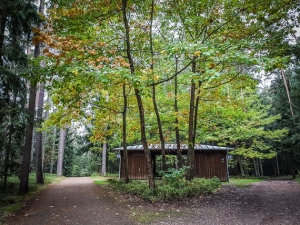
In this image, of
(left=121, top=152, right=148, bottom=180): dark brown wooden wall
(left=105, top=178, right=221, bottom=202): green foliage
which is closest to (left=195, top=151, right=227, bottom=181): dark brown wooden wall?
(left=121, top=152, right=148, bottom=180): dark brown wooden wall

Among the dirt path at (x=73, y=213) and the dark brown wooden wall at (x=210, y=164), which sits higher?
the dark brown wooden wall at (x=210, y=164)

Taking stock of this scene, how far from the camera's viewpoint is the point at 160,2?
9641 millimetres

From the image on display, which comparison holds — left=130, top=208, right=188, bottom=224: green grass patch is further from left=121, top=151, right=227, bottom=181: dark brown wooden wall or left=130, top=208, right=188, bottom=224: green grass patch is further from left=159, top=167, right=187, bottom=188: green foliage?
left=121, top=151, right=227, bottom=181: dark brown wooden wall

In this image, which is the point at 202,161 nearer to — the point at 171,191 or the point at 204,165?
the point at 204,165

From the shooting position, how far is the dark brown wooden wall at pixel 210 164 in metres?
18.1

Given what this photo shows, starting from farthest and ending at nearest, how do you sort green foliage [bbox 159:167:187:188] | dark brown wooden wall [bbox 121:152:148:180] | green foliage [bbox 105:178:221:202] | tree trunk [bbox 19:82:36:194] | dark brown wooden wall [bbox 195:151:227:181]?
dark brown wooden wall [bbox 121:152:148:180] → dark brown wooden wall [bbox 195:151:227:181] → tree trunk [bbox 19:82:36:194] → green foliage [bbox 159:167:187:188] → green foliage [bbox 105:178:221:202]

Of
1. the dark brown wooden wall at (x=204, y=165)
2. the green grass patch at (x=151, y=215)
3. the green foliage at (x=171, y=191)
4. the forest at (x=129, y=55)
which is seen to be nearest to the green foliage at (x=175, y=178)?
the green foliage at (x=171, y=191)

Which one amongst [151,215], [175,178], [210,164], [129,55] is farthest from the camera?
[210,164]

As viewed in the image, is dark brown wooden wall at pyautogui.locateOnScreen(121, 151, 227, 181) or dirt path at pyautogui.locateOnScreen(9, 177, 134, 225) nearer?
dirt path at pyautogui.locateOnScreen(9, 177, 134, 225)

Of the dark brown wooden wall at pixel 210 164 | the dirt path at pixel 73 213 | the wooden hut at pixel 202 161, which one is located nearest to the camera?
the dirt path at pixel 73 213

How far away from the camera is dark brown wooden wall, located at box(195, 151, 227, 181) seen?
18.1 metres

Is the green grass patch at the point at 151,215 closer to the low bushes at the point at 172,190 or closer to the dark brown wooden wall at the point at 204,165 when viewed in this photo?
the low bushes at the point at 172,190

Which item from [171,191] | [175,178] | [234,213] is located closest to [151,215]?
[171,191]

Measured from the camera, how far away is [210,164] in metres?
18.4
